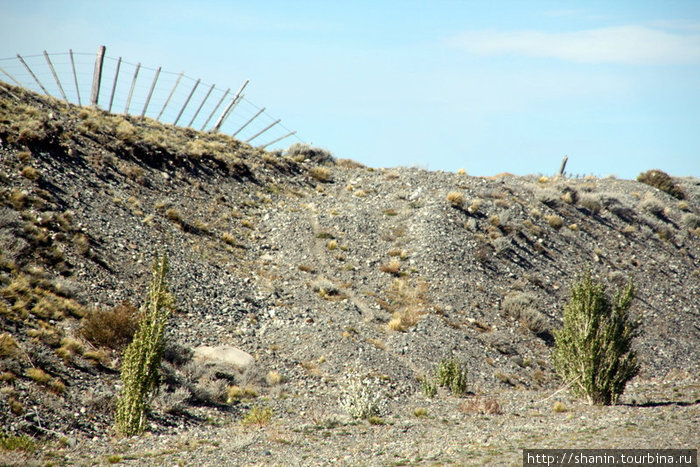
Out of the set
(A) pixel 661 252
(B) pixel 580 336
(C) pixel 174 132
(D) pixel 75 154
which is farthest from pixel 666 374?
(C) pixel 174 132

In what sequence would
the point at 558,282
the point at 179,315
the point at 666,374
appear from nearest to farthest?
the point at 179,315 → the point at 666,374 → the point at 558,282

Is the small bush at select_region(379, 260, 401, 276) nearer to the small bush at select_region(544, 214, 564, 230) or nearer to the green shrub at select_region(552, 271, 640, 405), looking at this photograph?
the green shrub at select_region(552, 271, 640, 405)

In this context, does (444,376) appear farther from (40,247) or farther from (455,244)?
(40,247)

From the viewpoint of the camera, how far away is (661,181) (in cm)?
4866

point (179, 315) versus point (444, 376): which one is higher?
point (179, 315)

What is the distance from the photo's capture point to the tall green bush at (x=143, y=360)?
11523 mm

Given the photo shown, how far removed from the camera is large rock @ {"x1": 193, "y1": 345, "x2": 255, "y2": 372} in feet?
56.8

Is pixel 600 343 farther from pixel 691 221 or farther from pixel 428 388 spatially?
pixel 691 221

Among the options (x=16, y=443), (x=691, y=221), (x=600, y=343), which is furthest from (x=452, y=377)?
(x=691, y=221)

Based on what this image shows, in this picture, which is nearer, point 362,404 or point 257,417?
point 257,417

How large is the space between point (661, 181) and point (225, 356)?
46.0 meters

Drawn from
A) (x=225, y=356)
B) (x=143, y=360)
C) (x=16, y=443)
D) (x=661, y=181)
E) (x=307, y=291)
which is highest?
(x=661, y=181)

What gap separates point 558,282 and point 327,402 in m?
17.2

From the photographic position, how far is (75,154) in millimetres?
26422
